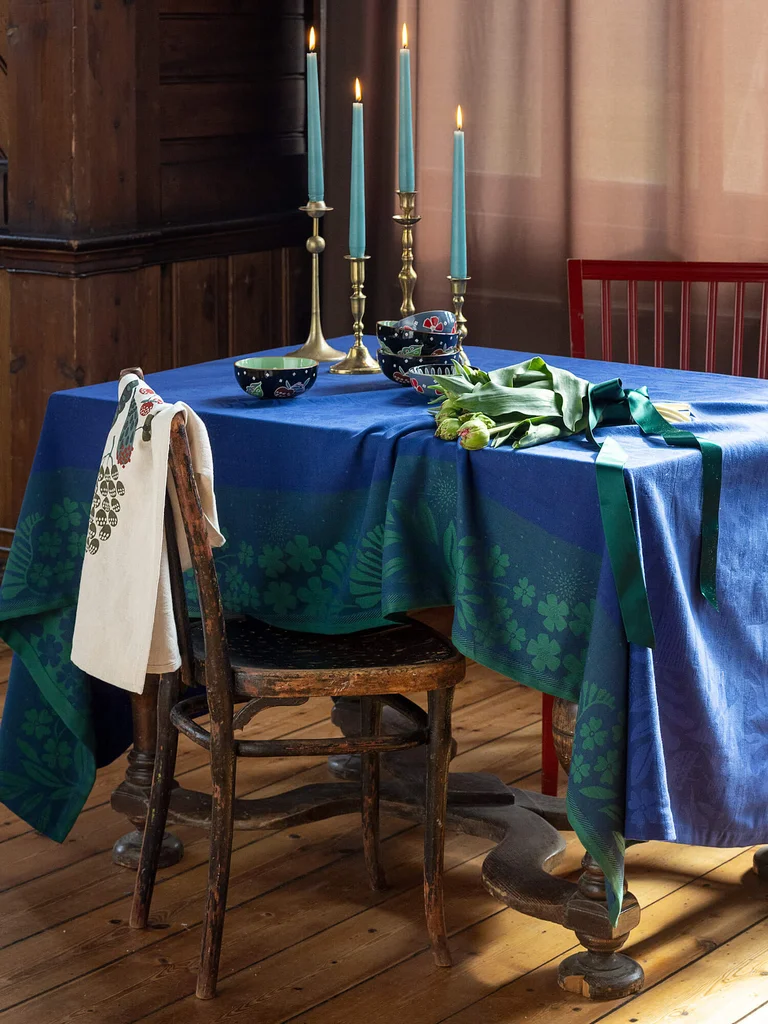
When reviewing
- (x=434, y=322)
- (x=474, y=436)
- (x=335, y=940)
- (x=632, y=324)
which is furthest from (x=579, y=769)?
(x=632, y=324)

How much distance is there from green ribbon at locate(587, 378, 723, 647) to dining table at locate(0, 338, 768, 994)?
0.05ft

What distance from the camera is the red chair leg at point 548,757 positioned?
8.22 feet

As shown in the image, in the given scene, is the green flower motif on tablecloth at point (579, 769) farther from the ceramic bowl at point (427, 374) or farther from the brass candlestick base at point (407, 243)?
the brass candlestick base at point (407, 243)

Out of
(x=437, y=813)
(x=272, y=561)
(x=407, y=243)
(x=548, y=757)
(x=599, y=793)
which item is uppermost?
(x=407, y=243)

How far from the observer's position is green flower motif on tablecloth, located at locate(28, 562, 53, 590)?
2.21m

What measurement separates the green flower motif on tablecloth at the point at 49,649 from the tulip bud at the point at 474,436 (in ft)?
2.50

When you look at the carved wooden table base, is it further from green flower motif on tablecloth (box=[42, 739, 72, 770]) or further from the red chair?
the red chair

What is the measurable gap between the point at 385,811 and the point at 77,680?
52 centimetres

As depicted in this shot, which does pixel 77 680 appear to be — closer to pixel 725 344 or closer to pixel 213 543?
pixel 213 543

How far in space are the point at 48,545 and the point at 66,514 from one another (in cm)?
5

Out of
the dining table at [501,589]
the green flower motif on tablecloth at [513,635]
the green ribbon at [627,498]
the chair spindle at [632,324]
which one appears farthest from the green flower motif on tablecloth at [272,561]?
the chair spindle at [632,324]

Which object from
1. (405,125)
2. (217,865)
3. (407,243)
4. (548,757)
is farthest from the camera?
(548,757)

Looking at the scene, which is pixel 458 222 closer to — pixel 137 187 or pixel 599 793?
pixel 599 793

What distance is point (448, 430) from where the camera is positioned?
190cm
